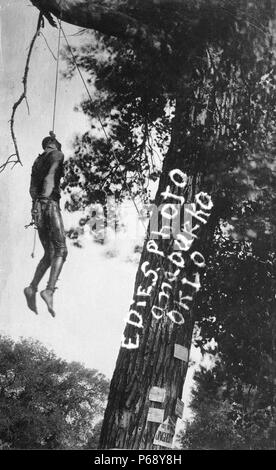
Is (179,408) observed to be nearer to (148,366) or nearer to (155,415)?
(155,415)

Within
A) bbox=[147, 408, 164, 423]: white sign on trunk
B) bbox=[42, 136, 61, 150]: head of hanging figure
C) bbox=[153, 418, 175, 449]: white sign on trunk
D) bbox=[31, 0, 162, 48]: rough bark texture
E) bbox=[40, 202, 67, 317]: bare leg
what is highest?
bbox=[31, 0, 162, 48]: rough bark texture

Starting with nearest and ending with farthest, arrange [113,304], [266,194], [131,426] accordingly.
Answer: [131,426] < [113,304] < [266,194]

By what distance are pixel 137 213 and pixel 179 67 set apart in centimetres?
107

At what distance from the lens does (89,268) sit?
3.83 metres

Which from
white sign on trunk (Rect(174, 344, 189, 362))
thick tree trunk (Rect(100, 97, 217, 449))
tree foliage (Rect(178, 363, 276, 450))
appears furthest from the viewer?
tree foliage (Rect(178, 363, 276, 450))

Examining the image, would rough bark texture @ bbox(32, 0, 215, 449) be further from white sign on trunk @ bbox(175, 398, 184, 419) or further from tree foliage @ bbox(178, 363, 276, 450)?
tree foliage @ bbox(178, 363, 276, 450)

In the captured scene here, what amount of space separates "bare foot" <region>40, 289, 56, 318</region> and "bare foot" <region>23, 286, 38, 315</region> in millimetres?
56

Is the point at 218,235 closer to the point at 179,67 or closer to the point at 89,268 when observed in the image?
the point at 89,268

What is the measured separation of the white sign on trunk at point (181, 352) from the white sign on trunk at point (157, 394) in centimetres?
22

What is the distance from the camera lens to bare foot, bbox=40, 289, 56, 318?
370 cm

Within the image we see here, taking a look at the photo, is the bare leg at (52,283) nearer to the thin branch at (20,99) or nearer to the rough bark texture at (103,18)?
the thin branch at (20,99)

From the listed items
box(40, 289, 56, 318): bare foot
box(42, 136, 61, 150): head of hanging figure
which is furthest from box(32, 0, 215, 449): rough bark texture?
box(42, 136, 61, 150): head of hanging figure

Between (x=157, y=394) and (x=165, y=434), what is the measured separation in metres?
0.25

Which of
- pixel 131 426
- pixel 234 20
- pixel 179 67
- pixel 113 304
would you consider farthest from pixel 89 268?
pixel 234 20
